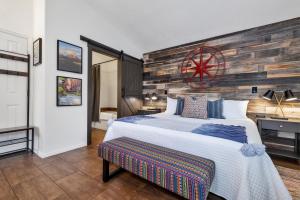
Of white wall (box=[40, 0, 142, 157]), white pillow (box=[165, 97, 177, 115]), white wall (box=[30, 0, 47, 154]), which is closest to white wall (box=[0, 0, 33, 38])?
white wall (box=[30, 0, 47, 154])

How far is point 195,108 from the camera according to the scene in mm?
2725

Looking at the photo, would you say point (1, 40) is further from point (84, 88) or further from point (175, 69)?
point (175, 69)

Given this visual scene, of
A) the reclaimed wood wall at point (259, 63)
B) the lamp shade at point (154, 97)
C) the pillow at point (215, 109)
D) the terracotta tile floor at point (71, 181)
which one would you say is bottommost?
the terracotta tile floor at point (71, 181)

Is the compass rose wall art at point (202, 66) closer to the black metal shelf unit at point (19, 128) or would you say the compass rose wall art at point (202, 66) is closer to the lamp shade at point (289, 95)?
the lamp shade at point (289, 95)

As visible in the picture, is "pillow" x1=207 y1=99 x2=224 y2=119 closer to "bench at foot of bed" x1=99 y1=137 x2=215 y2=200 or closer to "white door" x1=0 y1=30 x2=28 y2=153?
"bench at foot of bed" x1=99 y1=137 x2=215 y2=200

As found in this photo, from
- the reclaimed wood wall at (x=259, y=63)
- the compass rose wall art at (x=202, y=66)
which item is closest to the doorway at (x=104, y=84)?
the compass rose wall art at (x=202, y=66)

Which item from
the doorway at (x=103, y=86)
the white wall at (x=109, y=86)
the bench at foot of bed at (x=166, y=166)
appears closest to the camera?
the bench at foot of bed at (x=166, y=166)

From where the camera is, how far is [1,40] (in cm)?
240

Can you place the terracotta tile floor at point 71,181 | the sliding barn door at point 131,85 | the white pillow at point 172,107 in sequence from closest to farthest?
the terracotta tile floor at point 71,181
the white pillow at point 172,107
the sliding barn door at point 131,85

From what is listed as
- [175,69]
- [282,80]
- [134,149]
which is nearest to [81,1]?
[175,69]

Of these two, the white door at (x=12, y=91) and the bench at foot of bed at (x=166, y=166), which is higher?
the white door at (x=12, y=91)

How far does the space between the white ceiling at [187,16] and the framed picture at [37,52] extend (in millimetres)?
1352

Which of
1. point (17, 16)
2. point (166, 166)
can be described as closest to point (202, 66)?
point (166, 166)

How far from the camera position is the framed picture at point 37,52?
8.08 feet
